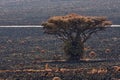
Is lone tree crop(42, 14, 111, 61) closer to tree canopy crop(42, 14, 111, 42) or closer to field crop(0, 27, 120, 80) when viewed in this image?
tree canopy crop(42, 14, 111, 42)

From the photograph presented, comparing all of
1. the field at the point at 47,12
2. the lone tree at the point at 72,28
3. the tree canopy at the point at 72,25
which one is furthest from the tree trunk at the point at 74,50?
the field at the point at 47,12

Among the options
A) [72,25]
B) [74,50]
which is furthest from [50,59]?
[72,25]

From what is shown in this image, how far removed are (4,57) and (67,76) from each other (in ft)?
51.3

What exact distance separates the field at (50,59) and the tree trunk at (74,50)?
902 mm

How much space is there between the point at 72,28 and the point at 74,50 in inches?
80.9

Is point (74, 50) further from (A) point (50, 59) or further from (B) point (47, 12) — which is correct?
(B) point (47, 12)

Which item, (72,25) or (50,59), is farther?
(50,59)

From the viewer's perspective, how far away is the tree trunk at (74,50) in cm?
4678

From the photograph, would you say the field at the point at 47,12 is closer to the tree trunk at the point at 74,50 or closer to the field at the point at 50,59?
the field at the point at 50,59

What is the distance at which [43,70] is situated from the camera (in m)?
40.4

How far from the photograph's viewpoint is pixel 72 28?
46750mm

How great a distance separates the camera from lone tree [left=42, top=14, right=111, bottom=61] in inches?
1822

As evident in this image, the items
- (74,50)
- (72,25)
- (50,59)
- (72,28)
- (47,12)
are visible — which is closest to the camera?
(72,25)

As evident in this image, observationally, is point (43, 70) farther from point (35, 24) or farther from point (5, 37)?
point (35, 24)
